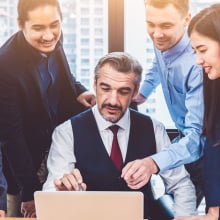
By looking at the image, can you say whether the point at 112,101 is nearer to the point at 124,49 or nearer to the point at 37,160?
the point at 124,49

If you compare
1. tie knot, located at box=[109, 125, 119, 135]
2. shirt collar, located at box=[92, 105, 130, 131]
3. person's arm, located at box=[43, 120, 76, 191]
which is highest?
shirt collar, located at box=[92, 105, 130, 131]

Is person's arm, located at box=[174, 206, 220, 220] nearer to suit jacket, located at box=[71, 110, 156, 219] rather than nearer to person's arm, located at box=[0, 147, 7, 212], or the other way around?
suit jacket, located at box=[71, 110, 156, 219]

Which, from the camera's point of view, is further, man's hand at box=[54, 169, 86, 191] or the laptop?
man's hand at box=[54, 169, 86, 191]

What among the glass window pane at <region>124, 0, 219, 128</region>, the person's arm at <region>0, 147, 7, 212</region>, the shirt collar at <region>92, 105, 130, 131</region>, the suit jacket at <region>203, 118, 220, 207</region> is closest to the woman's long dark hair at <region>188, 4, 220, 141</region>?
the suit jacket at <region>203, 118, 220, 207</region>

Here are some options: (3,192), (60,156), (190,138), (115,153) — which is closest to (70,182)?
(60,156)

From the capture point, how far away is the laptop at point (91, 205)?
210 centimetres

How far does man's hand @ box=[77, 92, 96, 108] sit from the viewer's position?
9.68 ft

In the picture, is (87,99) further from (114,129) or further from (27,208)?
(27,208)

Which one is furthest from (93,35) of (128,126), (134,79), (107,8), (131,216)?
(131,216)

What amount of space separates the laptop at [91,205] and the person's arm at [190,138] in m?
0.77

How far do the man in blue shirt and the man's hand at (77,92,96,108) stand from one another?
0.32m

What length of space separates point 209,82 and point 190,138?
362mm


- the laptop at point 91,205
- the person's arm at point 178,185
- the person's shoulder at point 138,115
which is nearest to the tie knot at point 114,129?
the person's shoulder at point 138,115

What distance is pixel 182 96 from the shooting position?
2.85m
